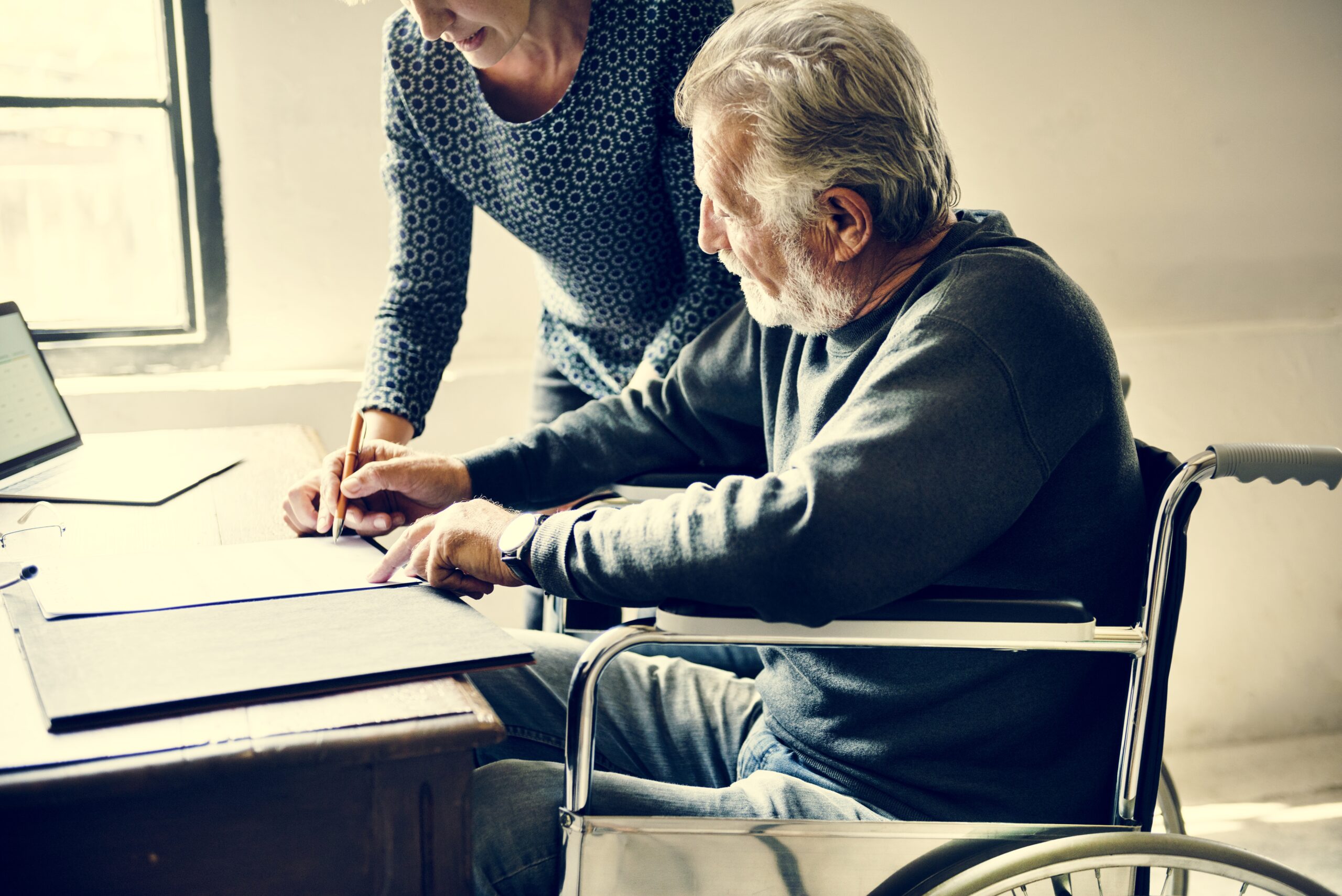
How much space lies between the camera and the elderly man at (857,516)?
0.83m

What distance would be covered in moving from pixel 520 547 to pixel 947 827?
420mm

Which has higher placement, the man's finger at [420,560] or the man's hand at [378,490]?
the man's hand at [378,490]

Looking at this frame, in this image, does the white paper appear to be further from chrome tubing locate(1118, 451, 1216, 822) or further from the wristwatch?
chrome tubing locate(1118, 451, 1216, 822)

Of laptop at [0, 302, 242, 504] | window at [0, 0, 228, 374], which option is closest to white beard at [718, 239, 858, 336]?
laptop at [0, 302, 242, 504]

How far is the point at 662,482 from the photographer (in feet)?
4.31

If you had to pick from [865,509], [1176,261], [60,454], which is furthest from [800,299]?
[1176,261]

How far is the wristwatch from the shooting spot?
0.93 m

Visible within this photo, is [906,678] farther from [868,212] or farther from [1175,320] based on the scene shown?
[1175,320]

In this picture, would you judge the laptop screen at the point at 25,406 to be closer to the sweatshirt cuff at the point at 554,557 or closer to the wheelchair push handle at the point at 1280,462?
the sweatshirt cuff at the point at 554,557

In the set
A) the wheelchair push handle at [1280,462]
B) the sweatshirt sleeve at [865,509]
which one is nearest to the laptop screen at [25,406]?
the sweatshirt sleeve at [865,509]

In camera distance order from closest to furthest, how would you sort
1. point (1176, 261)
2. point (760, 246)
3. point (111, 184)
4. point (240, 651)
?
point (240, 651) < point (760, 246) < point (111, 184) < point (1176, 261)

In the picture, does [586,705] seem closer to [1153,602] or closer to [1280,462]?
[1153,602]

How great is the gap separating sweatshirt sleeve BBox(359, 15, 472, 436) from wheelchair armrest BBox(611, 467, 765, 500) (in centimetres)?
33

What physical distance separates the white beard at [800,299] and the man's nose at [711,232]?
1 cm
